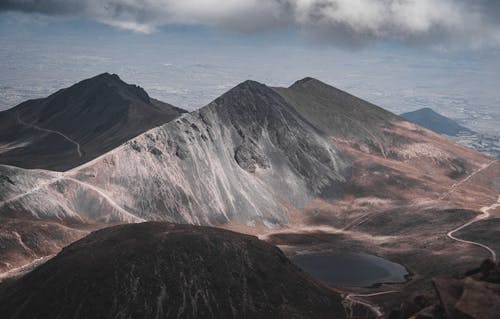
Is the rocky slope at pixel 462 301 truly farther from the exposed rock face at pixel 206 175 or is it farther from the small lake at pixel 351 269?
the exposed rock face at pixel 206 175

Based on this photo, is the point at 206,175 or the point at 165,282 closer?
the point at 165,282

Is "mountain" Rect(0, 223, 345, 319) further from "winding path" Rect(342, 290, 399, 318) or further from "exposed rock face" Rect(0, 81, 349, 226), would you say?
"exposed rock face" Rect(0, 81, 349, 226)

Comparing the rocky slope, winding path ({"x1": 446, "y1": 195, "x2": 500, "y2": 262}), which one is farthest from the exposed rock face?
the rocky slope

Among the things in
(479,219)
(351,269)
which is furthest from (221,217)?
(479,219)

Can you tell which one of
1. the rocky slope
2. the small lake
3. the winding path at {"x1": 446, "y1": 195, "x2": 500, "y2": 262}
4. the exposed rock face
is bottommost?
the small lake

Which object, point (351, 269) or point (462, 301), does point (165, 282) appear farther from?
point (351, 269)

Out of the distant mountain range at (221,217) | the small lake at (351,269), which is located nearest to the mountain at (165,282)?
the distant mountain range at (221,217)
